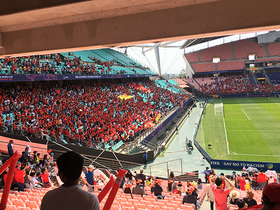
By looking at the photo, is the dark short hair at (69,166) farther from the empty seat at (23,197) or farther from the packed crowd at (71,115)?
the packed crowd at (71,115)

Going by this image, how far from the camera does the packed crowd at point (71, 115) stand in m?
14.8

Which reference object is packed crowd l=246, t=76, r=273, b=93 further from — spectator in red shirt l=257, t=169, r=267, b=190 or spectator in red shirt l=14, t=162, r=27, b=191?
spectator in red shirt l=14, t=162, r=27, b=191

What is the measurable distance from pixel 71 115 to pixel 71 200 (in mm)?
17604

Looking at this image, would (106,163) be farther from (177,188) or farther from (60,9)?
(60,9)

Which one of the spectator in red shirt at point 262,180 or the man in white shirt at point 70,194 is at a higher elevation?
the man in white shirt at point 70,194

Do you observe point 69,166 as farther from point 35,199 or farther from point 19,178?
point 19,178

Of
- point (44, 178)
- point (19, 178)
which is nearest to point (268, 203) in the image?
point (19, 178)

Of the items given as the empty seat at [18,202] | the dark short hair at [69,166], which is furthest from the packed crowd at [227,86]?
the dark short hair at [69,166]

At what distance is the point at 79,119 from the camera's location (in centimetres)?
1798

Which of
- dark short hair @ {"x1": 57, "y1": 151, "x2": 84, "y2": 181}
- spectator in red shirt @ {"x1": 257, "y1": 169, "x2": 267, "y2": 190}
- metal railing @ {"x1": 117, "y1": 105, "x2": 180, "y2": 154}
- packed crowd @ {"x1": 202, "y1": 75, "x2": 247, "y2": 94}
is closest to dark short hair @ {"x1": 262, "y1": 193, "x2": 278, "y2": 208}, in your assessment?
dark short hair @ {"x1": 57, "y1": 151, "x2": 84, "y2": 181}

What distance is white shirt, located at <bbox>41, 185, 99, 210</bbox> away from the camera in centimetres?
155

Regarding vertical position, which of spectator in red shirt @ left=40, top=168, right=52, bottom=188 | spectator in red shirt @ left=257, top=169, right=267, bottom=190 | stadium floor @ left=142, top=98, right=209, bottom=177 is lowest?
stadium floor @ left=142, top=98, right=209, bottom=177

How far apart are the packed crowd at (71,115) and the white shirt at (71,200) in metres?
13.8

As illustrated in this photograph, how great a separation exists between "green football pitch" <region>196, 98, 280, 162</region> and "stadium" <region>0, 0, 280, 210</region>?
0.11 metres
